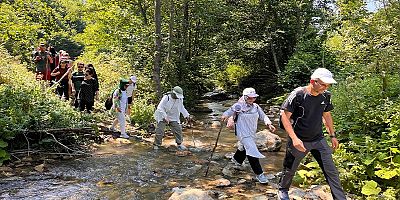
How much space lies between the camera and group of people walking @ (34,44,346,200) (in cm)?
539

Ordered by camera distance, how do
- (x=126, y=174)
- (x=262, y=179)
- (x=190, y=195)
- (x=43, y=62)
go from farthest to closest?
(x=43, y=62), (x=126, y=174), (x=262, y=179), (x=190, y=195)

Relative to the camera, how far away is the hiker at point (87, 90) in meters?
11.3

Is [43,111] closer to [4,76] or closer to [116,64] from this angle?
[4,76]

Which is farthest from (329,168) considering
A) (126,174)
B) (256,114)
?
(126,174)

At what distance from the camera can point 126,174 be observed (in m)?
7.93

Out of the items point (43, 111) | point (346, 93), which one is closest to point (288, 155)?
point (346, 93)

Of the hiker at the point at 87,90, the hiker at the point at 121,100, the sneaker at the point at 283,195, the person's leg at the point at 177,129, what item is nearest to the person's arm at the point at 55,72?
the hiker at the point at 87,90

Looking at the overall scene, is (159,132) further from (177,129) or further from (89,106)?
(89,106)

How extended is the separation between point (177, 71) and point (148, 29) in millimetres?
2441

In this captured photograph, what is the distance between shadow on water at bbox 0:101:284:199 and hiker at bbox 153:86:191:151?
1.15 feet

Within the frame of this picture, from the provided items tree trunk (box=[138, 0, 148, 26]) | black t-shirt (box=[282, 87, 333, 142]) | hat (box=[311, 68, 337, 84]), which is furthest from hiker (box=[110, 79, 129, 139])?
tree trunk (box=[138, 0, 148, 26])

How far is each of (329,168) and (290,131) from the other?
0.86m

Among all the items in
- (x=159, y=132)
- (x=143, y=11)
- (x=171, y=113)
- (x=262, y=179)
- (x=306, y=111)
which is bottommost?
(x=262, y=179)

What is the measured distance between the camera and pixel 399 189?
6289 millimetres
